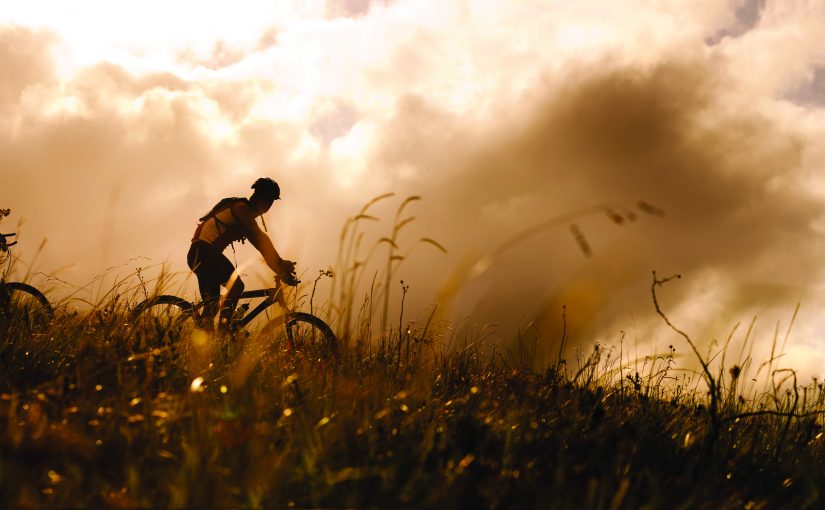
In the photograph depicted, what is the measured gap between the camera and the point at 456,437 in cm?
261

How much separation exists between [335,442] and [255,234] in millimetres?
4770

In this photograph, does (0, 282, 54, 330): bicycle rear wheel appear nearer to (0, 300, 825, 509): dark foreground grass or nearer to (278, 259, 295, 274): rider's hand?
(0, 300, 825, 509): dark foreground grass

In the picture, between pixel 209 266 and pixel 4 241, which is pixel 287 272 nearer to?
pixel 209 266

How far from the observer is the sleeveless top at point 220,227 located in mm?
7066

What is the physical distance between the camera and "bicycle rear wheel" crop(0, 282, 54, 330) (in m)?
4.07

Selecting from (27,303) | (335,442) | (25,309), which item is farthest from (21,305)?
(335,442)

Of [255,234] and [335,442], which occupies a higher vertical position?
[255,234]

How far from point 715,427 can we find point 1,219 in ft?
22.1

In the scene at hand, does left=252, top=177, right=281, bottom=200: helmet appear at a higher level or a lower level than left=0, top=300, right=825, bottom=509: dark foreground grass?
higher

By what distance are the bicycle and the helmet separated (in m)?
1.20

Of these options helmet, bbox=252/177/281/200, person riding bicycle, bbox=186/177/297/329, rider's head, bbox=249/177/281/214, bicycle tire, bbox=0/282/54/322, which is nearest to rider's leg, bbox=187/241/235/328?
person riding bicycle, bbox=186/177/297/329

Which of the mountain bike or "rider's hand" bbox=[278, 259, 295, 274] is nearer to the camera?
the mountain bike

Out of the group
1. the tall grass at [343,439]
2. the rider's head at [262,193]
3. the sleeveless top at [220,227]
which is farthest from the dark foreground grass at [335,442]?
the rider's head at [262,193]

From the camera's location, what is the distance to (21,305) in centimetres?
524
